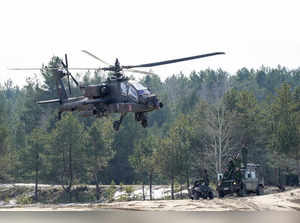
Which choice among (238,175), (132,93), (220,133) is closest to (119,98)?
(132,93)

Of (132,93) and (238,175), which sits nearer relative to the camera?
(132,93)

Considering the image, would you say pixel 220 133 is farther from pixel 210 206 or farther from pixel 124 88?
pixel 210 206

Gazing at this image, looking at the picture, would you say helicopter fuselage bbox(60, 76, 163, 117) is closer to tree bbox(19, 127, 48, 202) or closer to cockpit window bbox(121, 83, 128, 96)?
cockpit window bbox(121, 83, 128, 96)

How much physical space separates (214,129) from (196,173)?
210 inches

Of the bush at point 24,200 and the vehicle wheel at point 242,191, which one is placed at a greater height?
the vehicle wheel at point 242,191

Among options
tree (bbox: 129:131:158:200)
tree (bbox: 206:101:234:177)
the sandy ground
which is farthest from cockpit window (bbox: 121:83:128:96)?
tree (bbox: 206:101:234:177)

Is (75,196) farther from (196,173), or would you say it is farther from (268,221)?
(268,221)

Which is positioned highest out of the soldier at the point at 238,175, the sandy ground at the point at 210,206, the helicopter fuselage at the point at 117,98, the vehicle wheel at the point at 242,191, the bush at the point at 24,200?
the helicopter fuselage at the point at 117,98

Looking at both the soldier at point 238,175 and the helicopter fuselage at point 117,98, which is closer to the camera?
the helicopter fuselage at point 117,98

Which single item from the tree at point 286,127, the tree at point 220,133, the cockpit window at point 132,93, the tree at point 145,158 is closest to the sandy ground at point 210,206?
the cockpit window at point 132,93

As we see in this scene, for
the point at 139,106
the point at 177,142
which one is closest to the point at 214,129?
the point at 177,142

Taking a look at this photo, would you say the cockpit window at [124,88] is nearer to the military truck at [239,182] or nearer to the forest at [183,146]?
the military truck at [239,182]

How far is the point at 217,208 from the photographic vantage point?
3338cm

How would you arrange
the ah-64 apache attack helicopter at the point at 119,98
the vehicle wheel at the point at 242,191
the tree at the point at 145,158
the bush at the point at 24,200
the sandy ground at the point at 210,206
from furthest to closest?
the bush at the point at 24,200
the tree at the point at 145,158
the vehicle wheel at the point at 242,191
the ah-64 apache attack helicopter at the point at 119,98
the sandy ground at the point at 210,206
